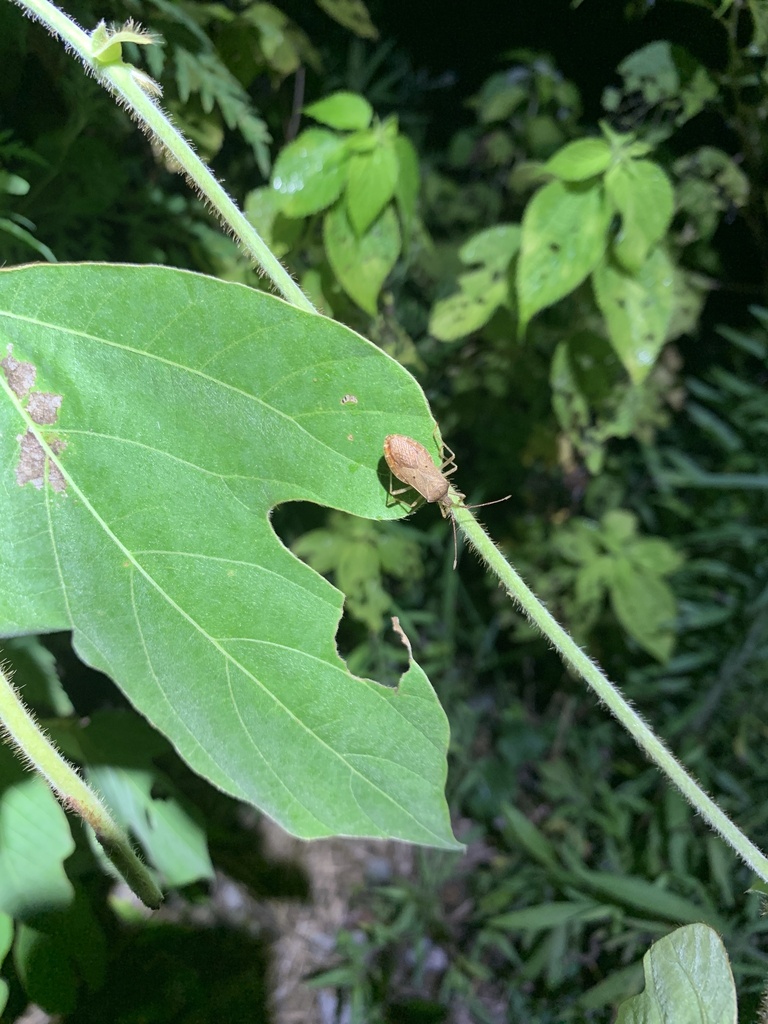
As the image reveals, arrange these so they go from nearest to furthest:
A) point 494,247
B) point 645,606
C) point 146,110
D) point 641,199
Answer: point 146,110 → point 641,199 → point 494,247 → point 645,606

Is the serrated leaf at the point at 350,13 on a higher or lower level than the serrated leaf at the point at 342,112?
higher

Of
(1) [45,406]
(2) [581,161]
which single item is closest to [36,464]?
(1) [45,406]

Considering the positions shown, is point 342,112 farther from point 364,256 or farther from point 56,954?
point 56,954

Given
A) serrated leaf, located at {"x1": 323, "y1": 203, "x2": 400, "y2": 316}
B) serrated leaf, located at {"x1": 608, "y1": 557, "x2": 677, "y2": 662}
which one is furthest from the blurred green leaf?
serrated leaf, located at {"x1": 608, "y1": 557, "x2": 677, "y2": 662}

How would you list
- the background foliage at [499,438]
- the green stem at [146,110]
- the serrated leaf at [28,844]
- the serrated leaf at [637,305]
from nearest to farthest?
the green stem at [146,110], the serrated leaf at [28,844], the background foliage at [499,438], the serrated leaf at [637,305]

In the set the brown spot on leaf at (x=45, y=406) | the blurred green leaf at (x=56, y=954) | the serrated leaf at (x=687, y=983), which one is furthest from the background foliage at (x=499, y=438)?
the brown spot on leaf at (x=45, y=406)

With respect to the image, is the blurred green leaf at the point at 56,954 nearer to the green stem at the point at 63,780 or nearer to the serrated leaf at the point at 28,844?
the serrated leaf at the point at 28,844
